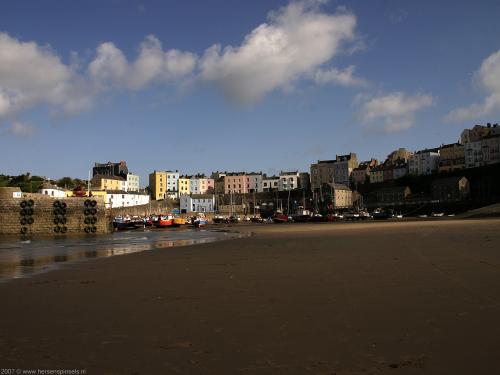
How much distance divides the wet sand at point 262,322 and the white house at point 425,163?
146742mm

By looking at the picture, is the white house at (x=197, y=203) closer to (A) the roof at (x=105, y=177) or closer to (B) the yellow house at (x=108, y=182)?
(B) the yellow house at (x=108, y=182)

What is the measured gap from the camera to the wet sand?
4477 millimetres

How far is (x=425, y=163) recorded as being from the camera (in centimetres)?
14900

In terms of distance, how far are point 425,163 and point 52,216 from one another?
12691 centimetres

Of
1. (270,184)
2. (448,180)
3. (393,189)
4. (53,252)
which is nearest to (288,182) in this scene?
(270,184)

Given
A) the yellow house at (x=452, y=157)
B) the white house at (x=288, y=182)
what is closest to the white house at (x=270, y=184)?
the white house at (x=288, y=182)

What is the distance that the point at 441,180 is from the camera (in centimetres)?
12056

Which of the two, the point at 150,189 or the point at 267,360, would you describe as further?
the point at 150,189

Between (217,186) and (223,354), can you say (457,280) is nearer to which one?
(223,354)

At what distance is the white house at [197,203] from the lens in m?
147

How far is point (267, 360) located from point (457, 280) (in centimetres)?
564

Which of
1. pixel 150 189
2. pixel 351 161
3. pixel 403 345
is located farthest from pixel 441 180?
pixel 403 345

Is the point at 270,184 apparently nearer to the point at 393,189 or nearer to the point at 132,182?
the point at 132,182

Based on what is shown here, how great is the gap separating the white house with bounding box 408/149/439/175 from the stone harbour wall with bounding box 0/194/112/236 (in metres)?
119
